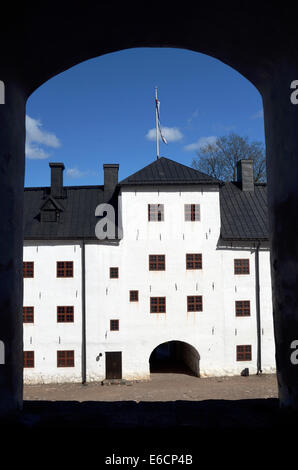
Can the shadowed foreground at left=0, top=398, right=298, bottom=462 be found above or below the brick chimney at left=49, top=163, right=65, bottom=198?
below

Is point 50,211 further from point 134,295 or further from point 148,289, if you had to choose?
point 148,289

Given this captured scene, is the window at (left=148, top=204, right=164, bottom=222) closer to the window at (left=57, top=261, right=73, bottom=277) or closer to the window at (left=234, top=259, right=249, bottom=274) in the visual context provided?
the window at (left=234, top=259, right=249, bottom=274)

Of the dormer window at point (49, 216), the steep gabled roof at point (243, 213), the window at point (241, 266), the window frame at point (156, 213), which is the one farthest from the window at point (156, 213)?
the dormer window at point (49, 216)

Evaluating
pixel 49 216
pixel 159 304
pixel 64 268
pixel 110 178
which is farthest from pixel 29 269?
pixel 110 178

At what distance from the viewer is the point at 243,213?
72.8 feet

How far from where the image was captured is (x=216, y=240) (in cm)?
2059

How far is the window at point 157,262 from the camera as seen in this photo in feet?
66.4

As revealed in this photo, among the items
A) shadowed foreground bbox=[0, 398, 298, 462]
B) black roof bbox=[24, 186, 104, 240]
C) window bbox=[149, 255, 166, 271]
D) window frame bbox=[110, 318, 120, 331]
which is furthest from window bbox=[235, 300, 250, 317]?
shadowed foreground bbox=[0, 398, 298, 462]

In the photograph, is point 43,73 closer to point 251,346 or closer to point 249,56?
point 249,56

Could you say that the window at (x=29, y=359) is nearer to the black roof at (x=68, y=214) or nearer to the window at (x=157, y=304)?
the black roof at (x=68, y=214)

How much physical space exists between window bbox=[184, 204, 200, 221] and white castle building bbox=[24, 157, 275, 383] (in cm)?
6

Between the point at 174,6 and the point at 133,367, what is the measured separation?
1959 cm

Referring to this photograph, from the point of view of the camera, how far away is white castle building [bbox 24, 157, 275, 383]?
19.6 m

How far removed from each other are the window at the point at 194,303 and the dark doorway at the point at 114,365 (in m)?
5.15
